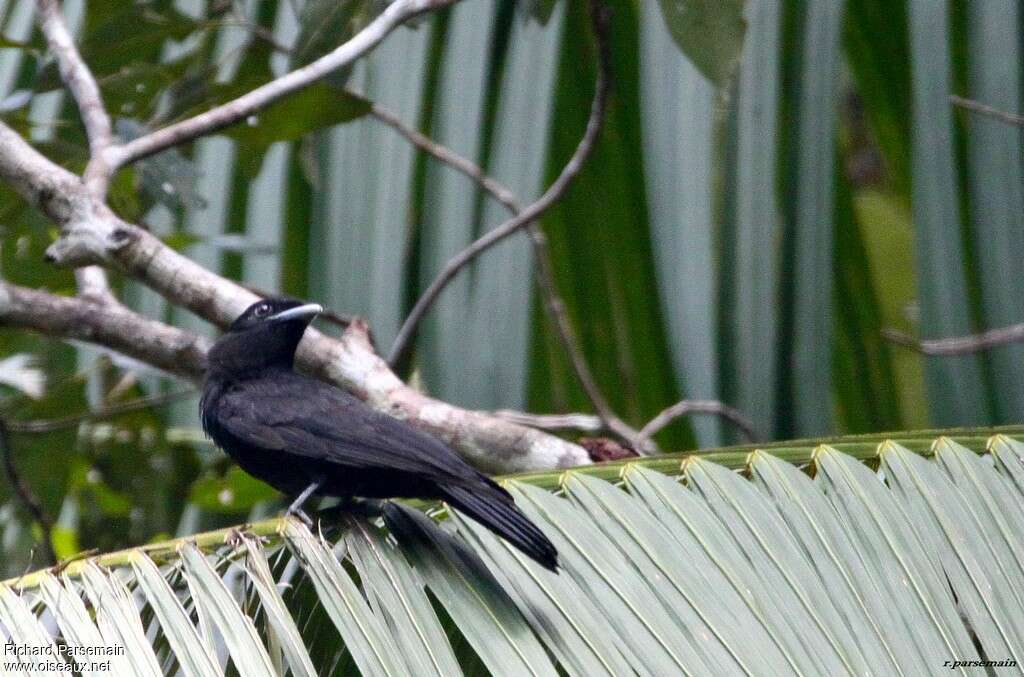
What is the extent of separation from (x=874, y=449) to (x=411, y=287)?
234cm

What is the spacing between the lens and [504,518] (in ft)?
8.21

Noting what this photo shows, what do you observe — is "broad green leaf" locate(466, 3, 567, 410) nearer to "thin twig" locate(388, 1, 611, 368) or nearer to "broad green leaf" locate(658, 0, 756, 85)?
"thin twig" locate(388, 1, 611, 368)

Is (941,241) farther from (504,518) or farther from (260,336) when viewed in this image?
(260,336)

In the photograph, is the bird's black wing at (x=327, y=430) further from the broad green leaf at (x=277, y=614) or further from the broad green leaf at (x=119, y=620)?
the broad green leaf at (x=119, y=620)

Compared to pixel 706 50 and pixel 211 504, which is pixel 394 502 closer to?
pixel 706 50

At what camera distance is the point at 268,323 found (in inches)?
149

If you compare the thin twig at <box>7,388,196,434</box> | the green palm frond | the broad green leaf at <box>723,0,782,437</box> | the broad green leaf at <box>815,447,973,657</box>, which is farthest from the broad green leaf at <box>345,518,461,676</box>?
the thin twig at <box>7,388,196,434</box>

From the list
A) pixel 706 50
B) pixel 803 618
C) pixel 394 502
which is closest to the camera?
pixel 803 618

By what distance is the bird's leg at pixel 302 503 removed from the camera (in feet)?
9.93

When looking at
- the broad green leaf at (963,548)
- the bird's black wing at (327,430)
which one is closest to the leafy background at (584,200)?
the bird's black wing at (327,430)

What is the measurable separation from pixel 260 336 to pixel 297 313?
154 mm

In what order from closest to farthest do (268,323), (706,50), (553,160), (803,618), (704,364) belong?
(803,618)
(706,50)
(268,323)
(704,364)
(553,160)

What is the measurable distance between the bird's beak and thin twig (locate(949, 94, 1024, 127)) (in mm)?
2253

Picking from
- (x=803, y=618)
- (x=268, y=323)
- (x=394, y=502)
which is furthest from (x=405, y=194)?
(x=803, y=618)
